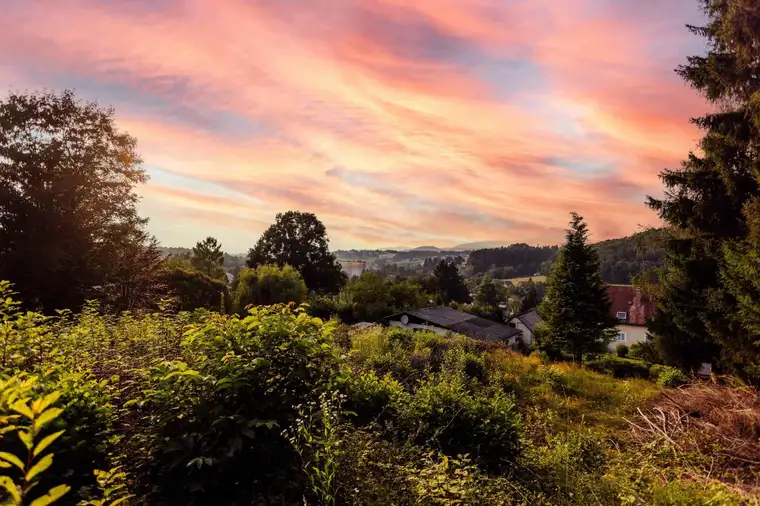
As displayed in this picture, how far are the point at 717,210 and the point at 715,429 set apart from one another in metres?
7.76

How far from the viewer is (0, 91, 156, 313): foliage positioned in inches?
596

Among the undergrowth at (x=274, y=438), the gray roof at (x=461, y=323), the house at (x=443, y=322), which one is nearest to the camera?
the undergrowth at (x=274, y=438)

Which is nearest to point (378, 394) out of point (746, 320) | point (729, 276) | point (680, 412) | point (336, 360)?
point (336, 360)

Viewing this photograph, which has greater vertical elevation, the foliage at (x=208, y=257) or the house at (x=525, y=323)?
the foliage at (x=208, y=257)

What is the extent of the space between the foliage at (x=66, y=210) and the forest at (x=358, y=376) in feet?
0.25

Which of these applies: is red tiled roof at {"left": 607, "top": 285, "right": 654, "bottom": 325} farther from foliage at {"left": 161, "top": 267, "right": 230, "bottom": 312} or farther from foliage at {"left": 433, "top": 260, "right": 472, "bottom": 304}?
foliage at {"left": 161, "top": 267, "right": 230, "bottom": 312}

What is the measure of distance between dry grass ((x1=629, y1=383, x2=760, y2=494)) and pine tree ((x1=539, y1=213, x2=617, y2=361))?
43.9 feet

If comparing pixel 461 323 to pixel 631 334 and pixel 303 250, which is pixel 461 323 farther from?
pixel 631 334

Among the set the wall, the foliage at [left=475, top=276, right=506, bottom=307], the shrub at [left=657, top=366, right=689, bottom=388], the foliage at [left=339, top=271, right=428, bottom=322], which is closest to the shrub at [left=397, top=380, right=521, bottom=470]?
the shrub at [left=657, top=366, right=689, bottom=388]

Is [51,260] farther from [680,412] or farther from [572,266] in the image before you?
[572,266]

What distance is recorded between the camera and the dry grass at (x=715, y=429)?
5496 millimetres

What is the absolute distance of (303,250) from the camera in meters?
43.0

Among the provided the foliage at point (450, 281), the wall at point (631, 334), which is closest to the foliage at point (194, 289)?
the foliage at point (450, 281)

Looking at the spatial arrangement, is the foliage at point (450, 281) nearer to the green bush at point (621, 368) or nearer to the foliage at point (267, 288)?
the foliage at point (267, 288)
